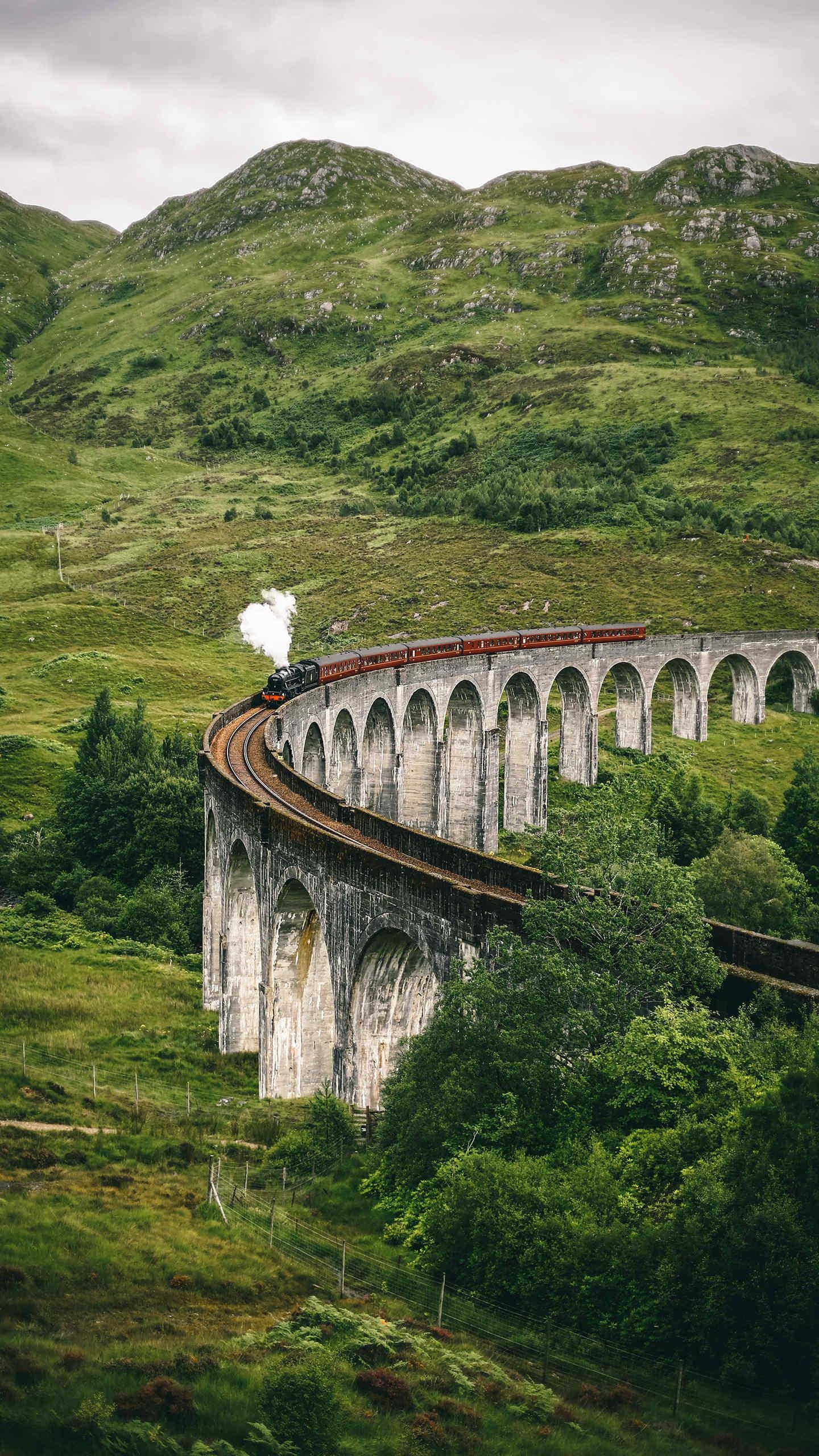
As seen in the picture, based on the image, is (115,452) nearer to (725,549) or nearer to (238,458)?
(238,458)

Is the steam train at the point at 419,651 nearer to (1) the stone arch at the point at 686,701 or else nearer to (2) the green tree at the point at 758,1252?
(1) the stone arch at the point at 686,701

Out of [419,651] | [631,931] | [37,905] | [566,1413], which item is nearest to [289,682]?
[419,651]

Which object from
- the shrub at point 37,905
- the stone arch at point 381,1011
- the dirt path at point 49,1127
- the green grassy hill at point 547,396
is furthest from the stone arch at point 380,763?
the green grassy hill at point 547,396

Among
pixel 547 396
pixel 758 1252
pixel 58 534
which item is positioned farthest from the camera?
pixel 547 396

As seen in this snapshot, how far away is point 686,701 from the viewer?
3201 inches

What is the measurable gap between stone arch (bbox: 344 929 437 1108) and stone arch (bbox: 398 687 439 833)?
32.0m

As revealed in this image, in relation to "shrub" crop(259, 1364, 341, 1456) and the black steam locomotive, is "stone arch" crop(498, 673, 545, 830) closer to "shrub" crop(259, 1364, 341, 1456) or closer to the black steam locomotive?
the black steam locomotive

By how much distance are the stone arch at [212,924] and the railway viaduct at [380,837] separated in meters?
0.13

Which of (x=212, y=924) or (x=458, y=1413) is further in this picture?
(x=212, y=924)

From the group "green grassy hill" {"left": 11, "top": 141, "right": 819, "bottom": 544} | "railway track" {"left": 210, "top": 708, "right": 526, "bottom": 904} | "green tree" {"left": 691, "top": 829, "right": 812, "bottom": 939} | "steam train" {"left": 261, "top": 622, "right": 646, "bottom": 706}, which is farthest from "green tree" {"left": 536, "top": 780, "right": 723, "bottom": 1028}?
"green grassy hill" {"left": 11, "top": 141, "right": 819, "bottom": 544}

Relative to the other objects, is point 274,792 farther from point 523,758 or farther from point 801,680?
point 801,680

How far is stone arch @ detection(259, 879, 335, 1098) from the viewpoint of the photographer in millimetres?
34031

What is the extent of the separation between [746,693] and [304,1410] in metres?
74.4

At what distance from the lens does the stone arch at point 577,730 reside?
71.4m
